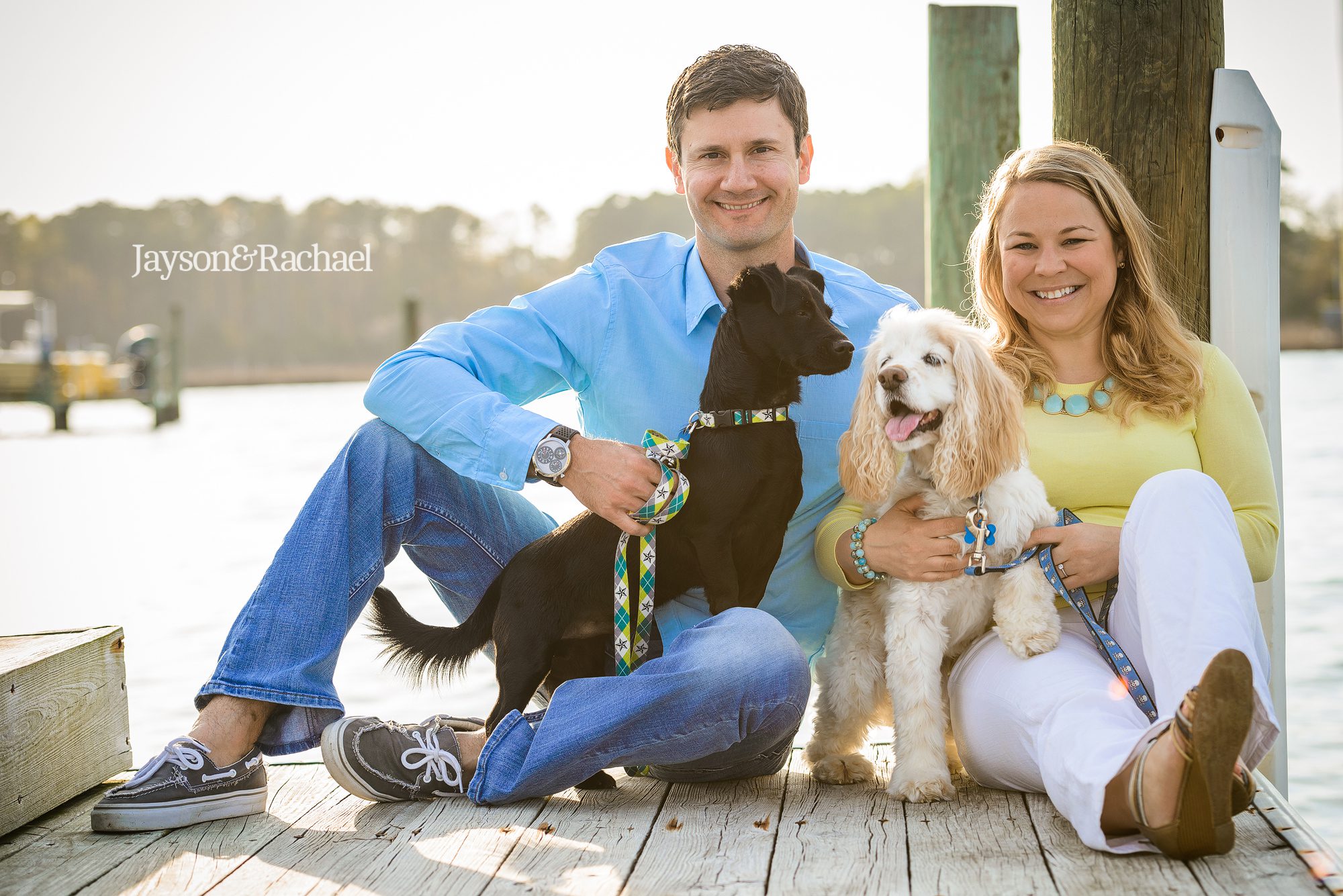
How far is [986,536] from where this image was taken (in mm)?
2475

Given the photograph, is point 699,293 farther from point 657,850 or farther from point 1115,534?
point 657,850

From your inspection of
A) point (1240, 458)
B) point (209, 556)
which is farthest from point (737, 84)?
point (209, 556)

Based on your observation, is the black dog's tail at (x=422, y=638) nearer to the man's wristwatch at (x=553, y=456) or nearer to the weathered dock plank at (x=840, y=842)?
the man's wristwatch at (x=553, y=456)

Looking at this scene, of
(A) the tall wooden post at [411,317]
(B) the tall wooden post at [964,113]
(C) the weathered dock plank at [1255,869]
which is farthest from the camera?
(A) the tall wooden post at [411,317]

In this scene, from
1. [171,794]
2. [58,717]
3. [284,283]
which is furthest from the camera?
[284,283]

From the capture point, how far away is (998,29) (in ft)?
13.4

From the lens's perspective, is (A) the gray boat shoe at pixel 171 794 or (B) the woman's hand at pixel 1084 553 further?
(B) the woman's hand at pixel 1084 553

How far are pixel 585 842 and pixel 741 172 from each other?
5.64ft

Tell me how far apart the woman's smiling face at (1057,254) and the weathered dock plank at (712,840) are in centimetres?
137

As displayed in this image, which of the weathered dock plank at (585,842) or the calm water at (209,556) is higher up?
the weathered dock plank at (585,842)

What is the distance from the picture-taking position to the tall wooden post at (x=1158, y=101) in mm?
2969

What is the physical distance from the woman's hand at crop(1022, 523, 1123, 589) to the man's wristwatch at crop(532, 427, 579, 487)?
1.10m

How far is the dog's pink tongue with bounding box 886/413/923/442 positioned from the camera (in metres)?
2.48

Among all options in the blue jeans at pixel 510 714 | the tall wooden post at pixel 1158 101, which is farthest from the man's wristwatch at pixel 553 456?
the tall wooden post at pixel 1158 101
